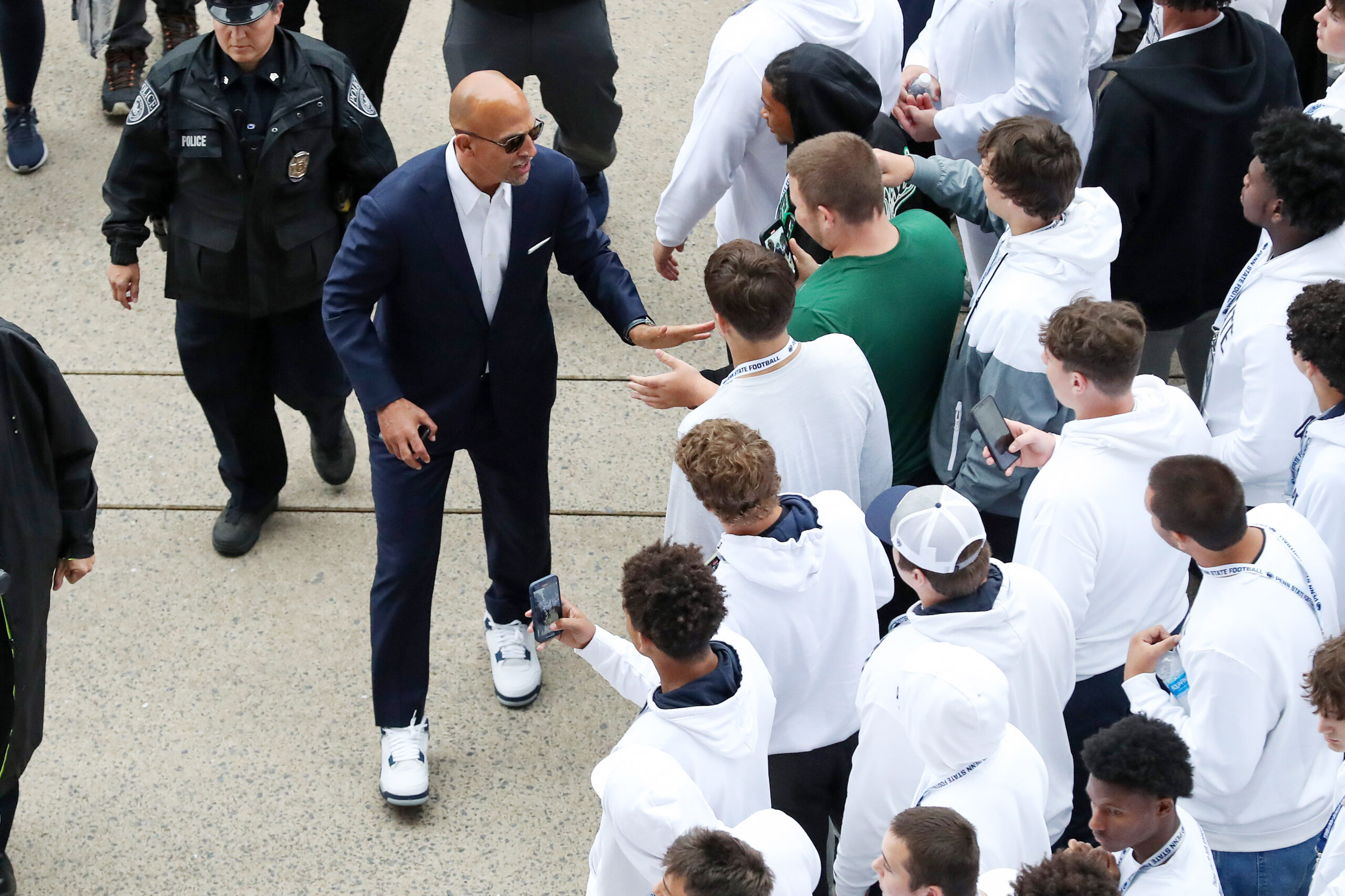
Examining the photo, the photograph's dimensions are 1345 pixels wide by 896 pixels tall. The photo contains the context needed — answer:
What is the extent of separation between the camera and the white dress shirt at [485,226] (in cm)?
358

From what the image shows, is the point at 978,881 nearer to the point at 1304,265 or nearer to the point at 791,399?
the point at 791,399

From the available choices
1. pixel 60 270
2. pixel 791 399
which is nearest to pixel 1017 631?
pixel 791 399

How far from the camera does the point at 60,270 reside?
6027 millimetres

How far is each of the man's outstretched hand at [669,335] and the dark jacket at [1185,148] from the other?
4.88ft

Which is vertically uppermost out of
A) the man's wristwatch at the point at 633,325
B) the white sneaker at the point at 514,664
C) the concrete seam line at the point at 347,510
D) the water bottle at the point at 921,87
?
the water bottle at the point at 921,87

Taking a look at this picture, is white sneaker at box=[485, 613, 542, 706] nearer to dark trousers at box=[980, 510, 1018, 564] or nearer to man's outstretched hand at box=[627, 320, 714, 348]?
man's outstretched hand at box=[627, 320, 714, 348]

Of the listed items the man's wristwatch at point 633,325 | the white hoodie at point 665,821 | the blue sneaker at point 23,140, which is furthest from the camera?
the blue sneaker at point 23,140

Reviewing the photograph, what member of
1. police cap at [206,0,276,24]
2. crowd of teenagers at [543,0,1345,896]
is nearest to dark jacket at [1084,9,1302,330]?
crowd of teenagers at [543,0,1345,896]

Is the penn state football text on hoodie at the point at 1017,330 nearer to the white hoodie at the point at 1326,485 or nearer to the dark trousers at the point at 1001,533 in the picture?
the dark trousers at the point at 1001,533

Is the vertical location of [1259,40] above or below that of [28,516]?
above

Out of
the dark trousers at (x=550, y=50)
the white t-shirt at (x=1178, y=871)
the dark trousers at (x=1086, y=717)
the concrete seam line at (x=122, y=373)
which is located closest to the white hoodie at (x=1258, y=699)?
the white t-shirt at (x=1178, y=871)

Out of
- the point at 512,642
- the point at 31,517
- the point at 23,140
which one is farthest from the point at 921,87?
the point at 23,140

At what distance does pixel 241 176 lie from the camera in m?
4.16

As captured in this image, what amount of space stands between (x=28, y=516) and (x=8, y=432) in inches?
8.8
